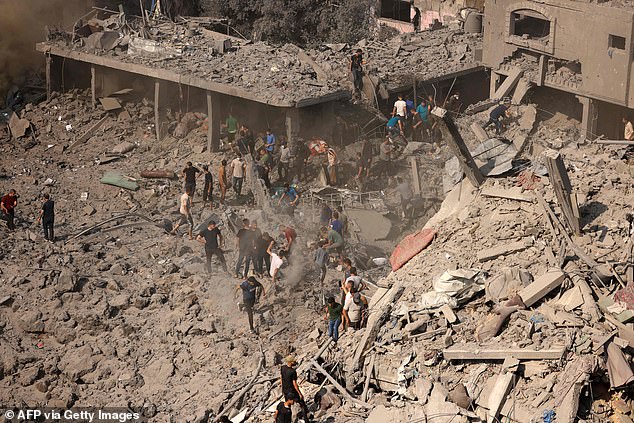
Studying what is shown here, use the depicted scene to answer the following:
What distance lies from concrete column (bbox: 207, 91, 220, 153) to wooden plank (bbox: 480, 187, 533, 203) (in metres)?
9.03

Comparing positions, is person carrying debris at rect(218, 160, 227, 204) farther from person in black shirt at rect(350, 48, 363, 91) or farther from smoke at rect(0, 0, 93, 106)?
smoke at rect(0, 0, 93, 106)

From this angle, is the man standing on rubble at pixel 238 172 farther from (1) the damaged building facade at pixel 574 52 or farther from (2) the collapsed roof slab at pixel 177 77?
(1) the damaged building facade at pixel 574 52

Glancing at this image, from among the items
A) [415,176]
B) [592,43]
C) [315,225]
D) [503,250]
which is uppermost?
[592,43]

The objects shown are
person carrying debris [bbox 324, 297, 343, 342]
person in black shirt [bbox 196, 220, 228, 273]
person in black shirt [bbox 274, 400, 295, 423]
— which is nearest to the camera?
person in black shirt [bbox 274, 400, 295, 423]

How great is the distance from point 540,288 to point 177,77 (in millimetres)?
13065

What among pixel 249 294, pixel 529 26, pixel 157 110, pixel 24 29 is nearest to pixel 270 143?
pixel 157 110

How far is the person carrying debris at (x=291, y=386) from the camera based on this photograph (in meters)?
14.7

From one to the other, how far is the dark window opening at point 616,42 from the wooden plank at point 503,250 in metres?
10.2

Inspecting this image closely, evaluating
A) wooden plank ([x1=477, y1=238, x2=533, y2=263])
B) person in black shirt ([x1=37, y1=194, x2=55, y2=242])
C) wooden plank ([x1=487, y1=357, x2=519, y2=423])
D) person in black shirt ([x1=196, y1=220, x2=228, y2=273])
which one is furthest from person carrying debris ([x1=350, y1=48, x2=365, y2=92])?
wooden plank ([x1=487, y1=357, x2=519, y2=423])

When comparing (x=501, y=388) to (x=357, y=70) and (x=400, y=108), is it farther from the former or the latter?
(x=357, y=70)

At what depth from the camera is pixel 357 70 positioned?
25.3 meters

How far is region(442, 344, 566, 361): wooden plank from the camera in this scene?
1358cm

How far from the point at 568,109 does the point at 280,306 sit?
1097 centimetres

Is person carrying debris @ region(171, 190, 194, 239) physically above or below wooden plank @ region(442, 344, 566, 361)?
below
